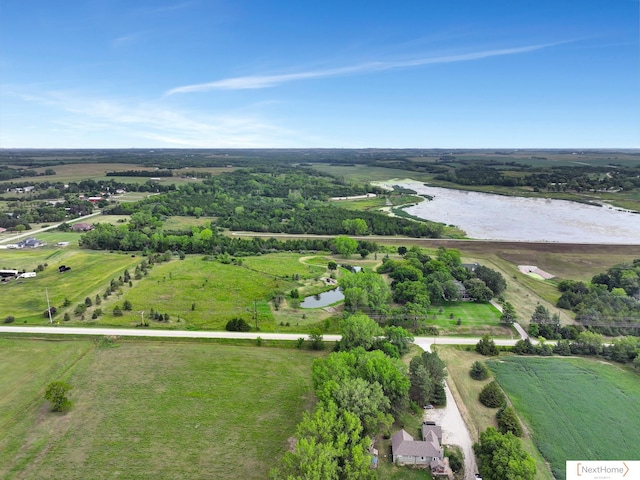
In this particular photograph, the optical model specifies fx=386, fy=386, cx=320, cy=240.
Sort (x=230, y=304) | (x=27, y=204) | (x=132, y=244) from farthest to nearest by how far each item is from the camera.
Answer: (x=27, y=204), (x=132, y=244), (x=230, y=304)

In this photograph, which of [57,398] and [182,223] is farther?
[182,223]

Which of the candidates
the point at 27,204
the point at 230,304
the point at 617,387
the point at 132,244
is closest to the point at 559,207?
the point at 617,387

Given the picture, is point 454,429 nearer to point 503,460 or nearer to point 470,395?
point 470,395

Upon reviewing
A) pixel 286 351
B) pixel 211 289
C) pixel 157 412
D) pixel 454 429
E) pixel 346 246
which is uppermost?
pixel 346 246

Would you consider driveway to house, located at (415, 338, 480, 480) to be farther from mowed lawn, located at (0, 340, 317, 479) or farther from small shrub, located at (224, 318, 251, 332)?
small shrub, located at (224, 318, 251, 332)

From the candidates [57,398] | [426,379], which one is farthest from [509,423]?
[57,398]

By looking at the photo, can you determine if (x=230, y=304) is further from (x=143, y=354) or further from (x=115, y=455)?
(x=115, y=455)

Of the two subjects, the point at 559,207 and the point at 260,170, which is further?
the point at 260,170
